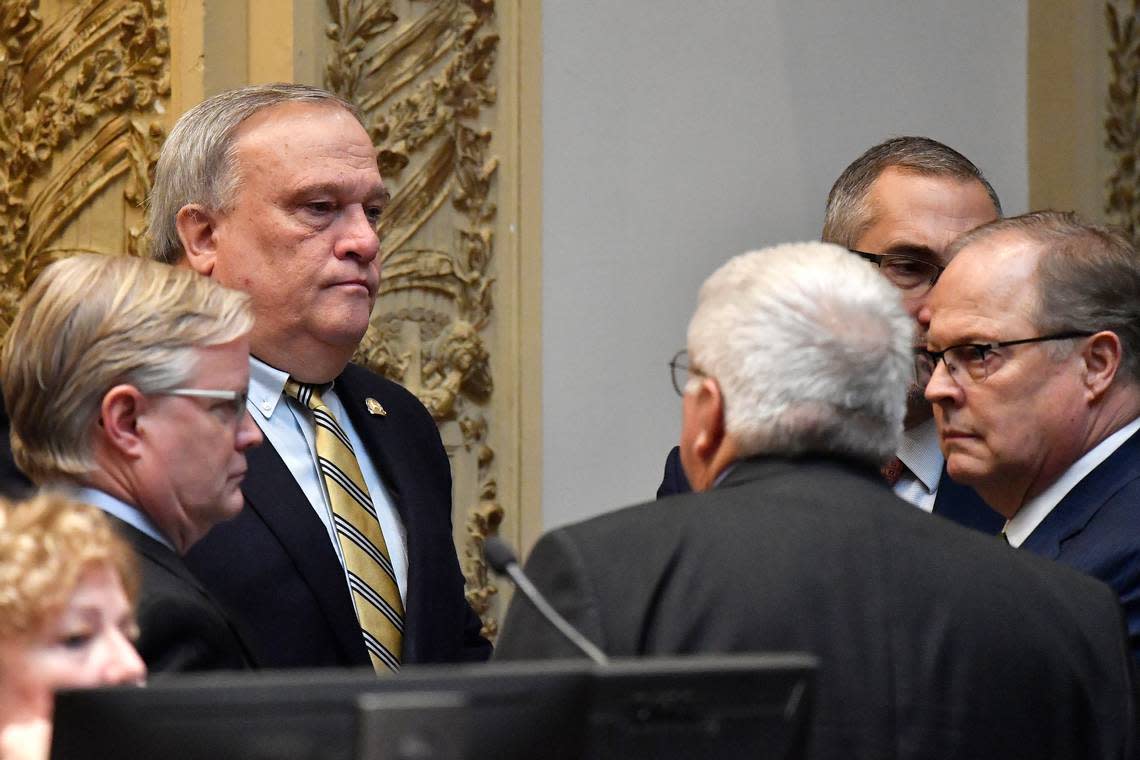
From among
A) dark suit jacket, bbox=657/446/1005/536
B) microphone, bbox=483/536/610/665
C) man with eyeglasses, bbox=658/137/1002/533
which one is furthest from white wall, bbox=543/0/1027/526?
microphone, bbox=483/536/610/665

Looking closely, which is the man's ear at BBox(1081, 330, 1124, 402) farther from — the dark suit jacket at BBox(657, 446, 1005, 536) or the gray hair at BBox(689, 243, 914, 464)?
the gray hair at BBox(689, 243, 914, 464)

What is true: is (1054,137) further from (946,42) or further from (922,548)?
(922,548)

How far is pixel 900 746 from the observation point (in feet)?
6.91

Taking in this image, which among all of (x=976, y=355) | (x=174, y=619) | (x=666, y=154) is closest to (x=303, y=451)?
(x=174, y=619)

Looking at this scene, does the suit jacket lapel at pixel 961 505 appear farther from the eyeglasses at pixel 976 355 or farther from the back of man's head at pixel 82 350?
the back of man's head at pixel 82 350

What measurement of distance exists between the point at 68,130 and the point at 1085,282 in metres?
2.29

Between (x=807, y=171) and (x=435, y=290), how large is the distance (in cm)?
122

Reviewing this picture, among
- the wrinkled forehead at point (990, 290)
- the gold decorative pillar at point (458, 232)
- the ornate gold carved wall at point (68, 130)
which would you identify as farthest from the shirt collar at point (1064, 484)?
the ornate gold carved wall at point (68, 130)

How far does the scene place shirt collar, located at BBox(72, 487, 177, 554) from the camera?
2381 millimetres

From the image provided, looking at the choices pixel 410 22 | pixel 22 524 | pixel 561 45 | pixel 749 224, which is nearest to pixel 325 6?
pixel 410 22

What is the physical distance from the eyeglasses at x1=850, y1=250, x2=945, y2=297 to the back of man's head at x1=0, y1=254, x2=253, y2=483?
163cm

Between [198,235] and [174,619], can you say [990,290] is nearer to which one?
[198,235]

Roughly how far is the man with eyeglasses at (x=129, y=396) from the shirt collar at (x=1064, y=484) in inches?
53.3

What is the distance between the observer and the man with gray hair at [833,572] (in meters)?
2.10
